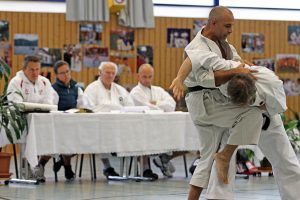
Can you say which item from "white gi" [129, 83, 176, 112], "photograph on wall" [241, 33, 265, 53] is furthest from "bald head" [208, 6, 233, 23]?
"photograph on wall" [241, 33, 265, 53]

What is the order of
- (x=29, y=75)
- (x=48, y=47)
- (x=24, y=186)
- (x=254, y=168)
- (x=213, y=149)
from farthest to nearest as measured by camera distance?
(x=48, y=47) < (x=254, y=168) < (x=29, y=75) < (x=24, y=186) < (x=213, y=149)

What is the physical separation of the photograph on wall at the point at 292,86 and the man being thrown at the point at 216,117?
1012 centimetres

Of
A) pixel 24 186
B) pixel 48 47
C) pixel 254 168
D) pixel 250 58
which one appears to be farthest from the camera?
pixel 250 58

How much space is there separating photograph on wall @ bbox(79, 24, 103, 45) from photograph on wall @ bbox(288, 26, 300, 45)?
152 inches

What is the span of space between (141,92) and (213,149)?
4.98 m

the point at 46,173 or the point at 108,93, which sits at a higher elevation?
the point at 108,93

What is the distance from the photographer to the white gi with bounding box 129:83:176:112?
31.6 feet

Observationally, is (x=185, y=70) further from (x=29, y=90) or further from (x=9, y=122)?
(x=29, y=90)

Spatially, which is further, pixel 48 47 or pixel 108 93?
pixel 48 47

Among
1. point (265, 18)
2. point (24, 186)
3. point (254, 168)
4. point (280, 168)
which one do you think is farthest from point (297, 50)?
point (280, 168)

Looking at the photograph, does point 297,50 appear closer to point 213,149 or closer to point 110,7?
point 110,7

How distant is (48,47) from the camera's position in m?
13.5

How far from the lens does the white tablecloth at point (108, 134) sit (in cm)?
799

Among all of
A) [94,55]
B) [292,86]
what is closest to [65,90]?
[94,55]
